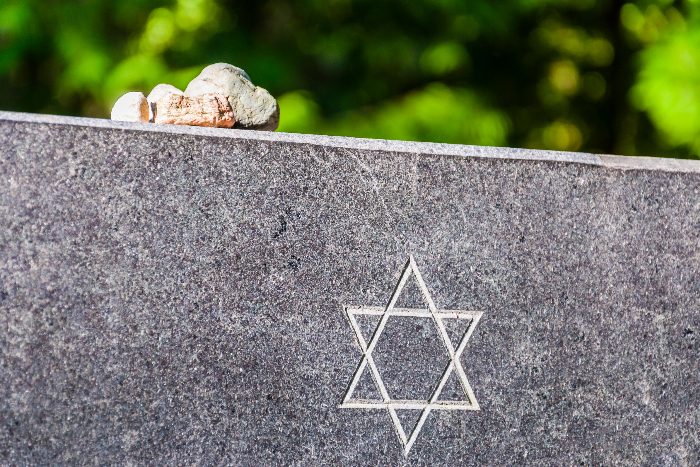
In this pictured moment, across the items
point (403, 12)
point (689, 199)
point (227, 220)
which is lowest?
point (227, 220)

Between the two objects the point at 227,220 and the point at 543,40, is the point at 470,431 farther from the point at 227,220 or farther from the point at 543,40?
the point at 543,40

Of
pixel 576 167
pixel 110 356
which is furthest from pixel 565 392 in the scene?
pixel 110 356

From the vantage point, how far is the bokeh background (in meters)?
3.64

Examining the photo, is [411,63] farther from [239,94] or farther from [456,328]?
[456,328]

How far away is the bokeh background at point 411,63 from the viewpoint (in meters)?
3.64

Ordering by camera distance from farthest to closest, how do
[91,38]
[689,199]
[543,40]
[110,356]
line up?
[543,40] < [91,38] < [689,199] < [110,356]

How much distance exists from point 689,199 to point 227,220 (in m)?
1.36

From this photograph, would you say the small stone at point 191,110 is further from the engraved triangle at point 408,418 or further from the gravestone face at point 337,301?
the engraved triangle at point 408,418

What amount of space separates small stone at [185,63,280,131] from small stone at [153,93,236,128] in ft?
0.18

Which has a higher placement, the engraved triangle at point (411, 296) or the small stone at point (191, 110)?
the small stone at point (191, 110)

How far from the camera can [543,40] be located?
4.48 metres

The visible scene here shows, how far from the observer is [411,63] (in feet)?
13.1

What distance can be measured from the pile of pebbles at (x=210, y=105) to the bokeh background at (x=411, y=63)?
170cm

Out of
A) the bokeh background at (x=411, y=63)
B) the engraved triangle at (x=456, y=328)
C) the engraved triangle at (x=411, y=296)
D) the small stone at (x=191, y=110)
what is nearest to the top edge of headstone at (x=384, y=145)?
the small stone at (x=191, y=110)
